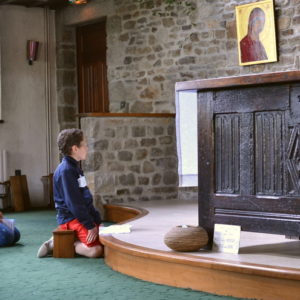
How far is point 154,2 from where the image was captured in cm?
970

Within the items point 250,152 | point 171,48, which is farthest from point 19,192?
point 250,152

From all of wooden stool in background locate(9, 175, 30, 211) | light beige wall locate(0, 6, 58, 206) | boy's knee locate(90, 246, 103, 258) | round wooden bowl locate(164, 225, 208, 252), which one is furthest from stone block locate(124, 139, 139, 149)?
round wooden bowl locate(164, 225, 208, 252)

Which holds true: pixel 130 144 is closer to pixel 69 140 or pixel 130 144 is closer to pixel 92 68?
pixel 92 68

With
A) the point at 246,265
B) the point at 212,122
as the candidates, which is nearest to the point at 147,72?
the point at 212,122

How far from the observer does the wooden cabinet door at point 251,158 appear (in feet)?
13.9

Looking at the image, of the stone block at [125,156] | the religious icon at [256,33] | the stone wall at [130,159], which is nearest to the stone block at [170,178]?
the stone wall at [130,159]

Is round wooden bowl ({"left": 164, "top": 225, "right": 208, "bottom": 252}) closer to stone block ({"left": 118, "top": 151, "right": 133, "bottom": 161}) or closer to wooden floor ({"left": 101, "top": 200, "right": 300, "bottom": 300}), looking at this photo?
wooden floor ({"left": 101, "top": 200, "right": 300, "bottom": 300})

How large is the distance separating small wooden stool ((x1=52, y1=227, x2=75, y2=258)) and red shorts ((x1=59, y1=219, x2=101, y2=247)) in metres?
0.06

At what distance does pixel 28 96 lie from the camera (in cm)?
1073

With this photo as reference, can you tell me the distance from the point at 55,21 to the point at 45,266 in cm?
647

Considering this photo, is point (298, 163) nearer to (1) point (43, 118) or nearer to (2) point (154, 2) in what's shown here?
(2) point (154, 2)

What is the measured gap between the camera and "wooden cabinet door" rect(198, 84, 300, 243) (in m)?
4.23

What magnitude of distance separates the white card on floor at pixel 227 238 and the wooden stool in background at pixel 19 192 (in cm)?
596

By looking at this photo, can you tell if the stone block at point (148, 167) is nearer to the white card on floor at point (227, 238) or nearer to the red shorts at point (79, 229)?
the red shorts at point (79, 229)
